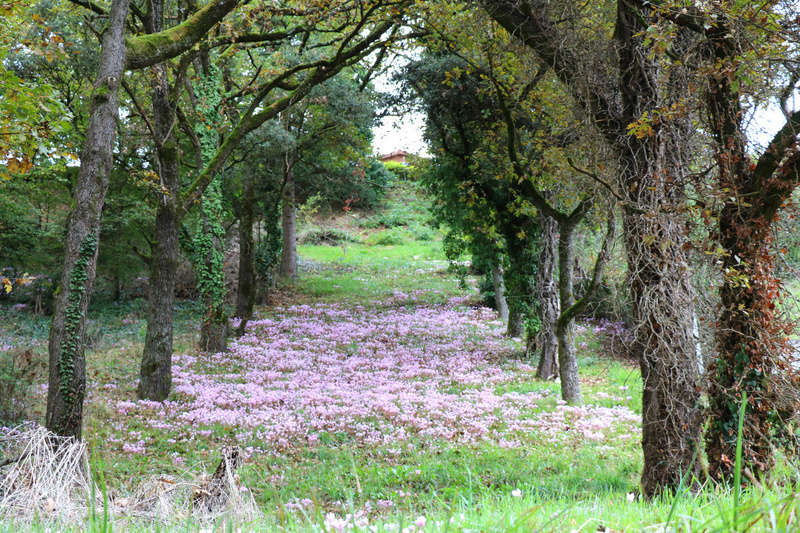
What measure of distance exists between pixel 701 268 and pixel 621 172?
3.87 feet

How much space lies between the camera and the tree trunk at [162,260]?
967 cm

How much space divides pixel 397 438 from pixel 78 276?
4.92 m

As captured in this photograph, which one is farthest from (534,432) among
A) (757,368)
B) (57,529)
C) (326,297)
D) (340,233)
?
(340,233)

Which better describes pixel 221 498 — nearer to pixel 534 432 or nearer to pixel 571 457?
pixel 571 457

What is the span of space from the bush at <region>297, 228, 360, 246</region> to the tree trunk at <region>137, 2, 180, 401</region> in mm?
26449

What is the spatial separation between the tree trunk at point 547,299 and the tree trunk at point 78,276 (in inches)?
384

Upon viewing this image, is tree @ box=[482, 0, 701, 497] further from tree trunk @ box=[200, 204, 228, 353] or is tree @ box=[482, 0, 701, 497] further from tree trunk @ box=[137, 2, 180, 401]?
tree trunk @ box=[200, 204, 228, 353]

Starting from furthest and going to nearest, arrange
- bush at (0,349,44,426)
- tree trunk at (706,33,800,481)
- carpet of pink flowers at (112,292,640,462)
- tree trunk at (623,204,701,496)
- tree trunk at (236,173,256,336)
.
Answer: tree trunk at (236,173,256,336) → carpet of pink flowers at (112,292,640,462) → bush at (0,349,44,426) → tree trunk at (623,204,701,496) → tree trunk at (706,33,800,481)

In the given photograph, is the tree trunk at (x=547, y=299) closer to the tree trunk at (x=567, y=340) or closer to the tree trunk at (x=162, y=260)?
the tree trunk at (x=567, y=340)

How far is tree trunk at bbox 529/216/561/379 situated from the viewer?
12703mm

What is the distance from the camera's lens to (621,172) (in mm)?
5320

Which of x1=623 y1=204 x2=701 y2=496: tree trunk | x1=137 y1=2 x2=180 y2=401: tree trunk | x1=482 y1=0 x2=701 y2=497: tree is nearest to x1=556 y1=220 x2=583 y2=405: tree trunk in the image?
x1=482 y1=0 x2=701 y2=497: tree

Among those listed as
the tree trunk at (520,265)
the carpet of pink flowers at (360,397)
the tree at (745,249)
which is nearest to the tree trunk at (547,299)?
the carpet of pink flowers at (360,397)

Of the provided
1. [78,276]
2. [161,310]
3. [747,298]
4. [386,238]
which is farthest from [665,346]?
[386,238]
